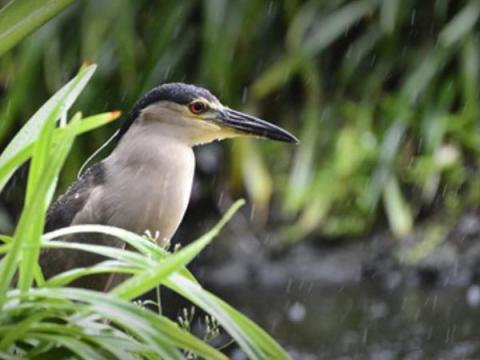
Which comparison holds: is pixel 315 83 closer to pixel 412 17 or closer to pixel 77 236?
pixel 412 17

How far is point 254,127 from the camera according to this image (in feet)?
9.18

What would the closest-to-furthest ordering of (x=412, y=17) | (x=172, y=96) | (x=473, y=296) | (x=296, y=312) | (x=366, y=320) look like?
(x=172, y=96) < (x=366, y=320) < (x=473, y=296) < (x=296, y=312) < (x=412, y=17)

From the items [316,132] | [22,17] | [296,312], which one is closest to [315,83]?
[316,132]

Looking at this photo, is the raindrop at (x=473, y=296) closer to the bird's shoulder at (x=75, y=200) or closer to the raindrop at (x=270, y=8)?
the raindrop at (x=270, y=8)

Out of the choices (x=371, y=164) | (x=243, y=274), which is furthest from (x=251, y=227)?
(x=371, y=164)

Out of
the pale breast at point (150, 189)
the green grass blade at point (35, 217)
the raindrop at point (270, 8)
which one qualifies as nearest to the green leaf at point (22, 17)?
the green grass blade at point (35, 217)

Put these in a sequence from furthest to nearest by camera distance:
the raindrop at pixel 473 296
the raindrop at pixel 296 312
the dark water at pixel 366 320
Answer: the raindrop at pixel 296 312
the raindrop at pixel 473 296
the dark water at pixel 366 320

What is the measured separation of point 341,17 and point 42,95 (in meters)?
1.70

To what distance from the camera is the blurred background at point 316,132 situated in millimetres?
5176

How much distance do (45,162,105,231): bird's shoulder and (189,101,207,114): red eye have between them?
275 mm

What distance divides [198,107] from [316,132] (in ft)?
8.61

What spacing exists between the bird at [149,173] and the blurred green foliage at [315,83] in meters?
2.43

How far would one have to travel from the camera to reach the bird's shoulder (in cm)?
279

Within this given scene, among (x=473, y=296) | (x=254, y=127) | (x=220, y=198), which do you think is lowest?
(x=254, y=127)
